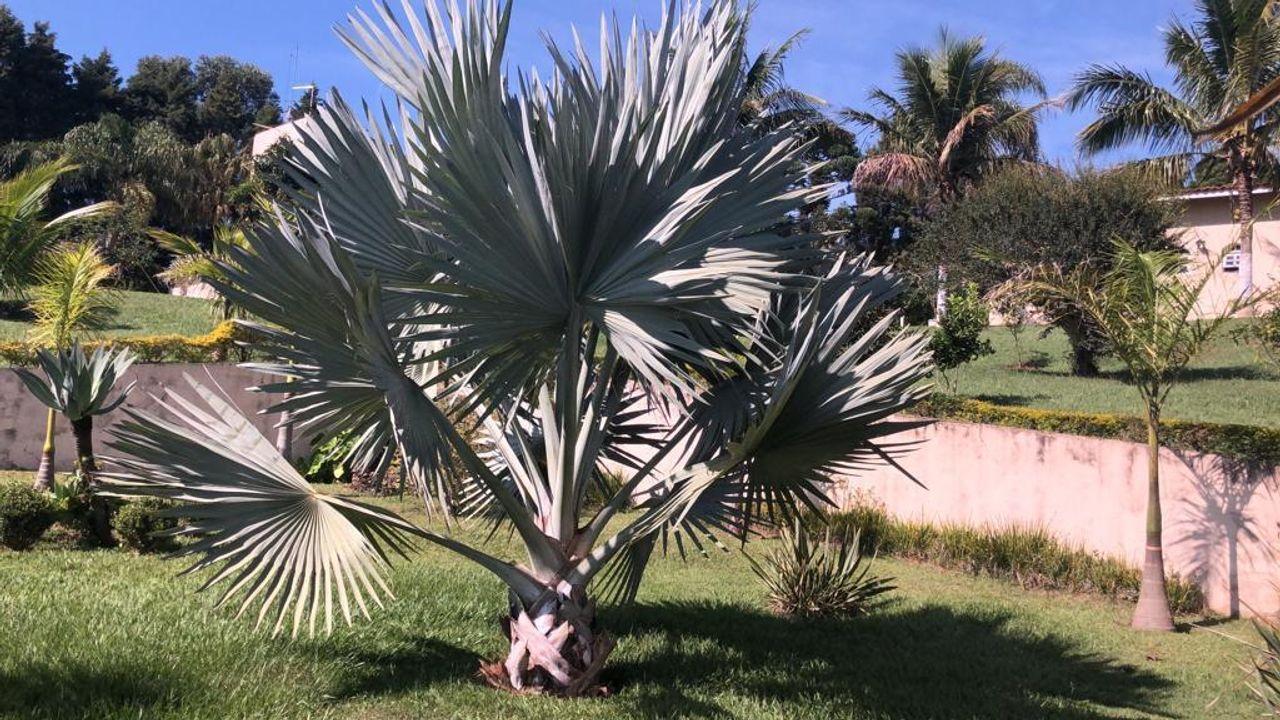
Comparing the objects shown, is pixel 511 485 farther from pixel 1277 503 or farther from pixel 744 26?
pixel 1277 503

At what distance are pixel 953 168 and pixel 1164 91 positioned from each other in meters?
7.41

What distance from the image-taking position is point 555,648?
19.9ft

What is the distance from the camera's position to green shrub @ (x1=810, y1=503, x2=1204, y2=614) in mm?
10617

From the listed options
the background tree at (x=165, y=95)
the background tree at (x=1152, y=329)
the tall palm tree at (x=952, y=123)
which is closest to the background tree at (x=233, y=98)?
the background tree at (x=165, y=95)

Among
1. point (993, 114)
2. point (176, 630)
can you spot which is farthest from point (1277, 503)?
point (993, 114)

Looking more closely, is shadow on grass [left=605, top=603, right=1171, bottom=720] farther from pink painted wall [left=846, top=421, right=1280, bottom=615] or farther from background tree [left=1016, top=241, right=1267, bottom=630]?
pink painted wall [left=846, top=421, right=1280, bottom=615]

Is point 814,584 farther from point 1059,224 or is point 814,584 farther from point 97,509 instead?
point 1059,224

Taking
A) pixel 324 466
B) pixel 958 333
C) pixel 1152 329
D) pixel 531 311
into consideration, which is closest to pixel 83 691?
pixel 531 311

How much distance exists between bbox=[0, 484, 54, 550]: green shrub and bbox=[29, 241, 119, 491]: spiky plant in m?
1.69

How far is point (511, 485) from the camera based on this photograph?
26.7ft

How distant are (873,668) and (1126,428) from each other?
5232 mm

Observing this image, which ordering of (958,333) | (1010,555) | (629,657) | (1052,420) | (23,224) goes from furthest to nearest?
(958,333) < (1052,420) < (1010,555) < (23,224) < (629,657)

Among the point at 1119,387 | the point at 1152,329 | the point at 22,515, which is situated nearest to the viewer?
the point at 22,515

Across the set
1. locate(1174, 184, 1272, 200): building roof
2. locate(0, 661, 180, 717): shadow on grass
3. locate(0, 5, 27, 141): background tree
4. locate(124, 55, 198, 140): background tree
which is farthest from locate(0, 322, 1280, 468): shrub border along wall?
locate(124, 55, 198, 140): background tree
